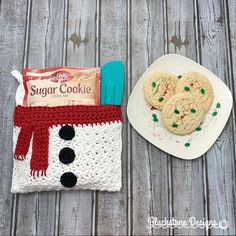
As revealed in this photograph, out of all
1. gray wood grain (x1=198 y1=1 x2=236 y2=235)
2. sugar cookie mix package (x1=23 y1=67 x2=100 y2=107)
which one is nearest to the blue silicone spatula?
sugar cookie mix package (x1=23 y1=67 x2=100 y2=107)

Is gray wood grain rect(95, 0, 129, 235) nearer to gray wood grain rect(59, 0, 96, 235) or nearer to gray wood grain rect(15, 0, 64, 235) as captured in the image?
gray wood grain rect(59, 0, 96, 235)

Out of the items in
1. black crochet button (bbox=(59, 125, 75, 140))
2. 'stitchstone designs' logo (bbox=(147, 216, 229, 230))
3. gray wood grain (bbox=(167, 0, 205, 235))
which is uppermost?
black crochet button (bbox=(59, 125, 75, 140))

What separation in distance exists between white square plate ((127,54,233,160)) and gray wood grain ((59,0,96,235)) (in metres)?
0.19

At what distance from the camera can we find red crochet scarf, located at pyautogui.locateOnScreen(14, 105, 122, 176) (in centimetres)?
97

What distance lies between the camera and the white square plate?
1029 mm

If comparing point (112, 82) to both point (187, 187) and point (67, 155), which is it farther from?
point (187, 187)

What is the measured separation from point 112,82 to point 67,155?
24 centimetres

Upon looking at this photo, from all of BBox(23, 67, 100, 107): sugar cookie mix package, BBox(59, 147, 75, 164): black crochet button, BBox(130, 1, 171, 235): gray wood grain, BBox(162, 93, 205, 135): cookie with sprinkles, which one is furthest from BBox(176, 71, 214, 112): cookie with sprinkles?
BBox(59, 147, 75, 164): black crochet button

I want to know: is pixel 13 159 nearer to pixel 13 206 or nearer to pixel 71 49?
pixel 13 206

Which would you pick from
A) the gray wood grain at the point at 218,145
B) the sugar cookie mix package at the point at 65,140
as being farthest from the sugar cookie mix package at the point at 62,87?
the gray wood grain at the point at 218,145

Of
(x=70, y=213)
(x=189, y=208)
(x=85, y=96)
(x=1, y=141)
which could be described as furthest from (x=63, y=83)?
(x=189, y=208)

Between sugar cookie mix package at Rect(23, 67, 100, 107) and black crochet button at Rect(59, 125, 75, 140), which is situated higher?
sugar cookie mix package at Rect(23, 67, 100, 107)

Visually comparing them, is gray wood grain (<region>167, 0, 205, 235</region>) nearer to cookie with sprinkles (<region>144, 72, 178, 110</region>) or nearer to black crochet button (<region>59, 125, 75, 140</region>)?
cookie with sprinkles (<region>144, 72, 178, 110</region>)

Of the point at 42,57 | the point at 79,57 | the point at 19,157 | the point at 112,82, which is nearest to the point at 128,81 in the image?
the point at 112,82
